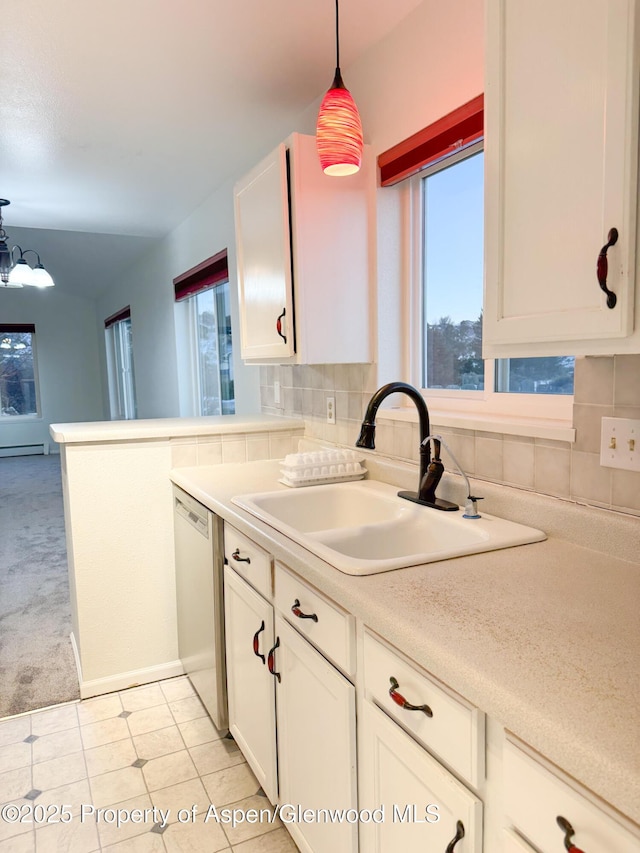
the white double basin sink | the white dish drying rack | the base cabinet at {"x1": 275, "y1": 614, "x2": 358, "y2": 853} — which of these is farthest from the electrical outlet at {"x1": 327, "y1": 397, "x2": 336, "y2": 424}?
the base cabinet at {"x1": 275, "y1": 614, "x2": 358, "y2": 853}

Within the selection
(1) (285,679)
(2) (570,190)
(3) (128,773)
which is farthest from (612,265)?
(3) (128,773)

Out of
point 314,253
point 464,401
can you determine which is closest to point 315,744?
point 464,401

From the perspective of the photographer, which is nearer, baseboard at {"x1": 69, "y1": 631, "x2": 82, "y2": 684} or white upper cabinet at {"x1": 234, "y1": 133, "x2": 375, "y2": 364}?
white upper cabinet at {"x1": 234, "y1": 133, "x2": 375, "y2": 364}

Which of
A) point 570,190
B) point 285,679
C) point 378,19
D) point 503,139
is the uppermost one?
point 378,19

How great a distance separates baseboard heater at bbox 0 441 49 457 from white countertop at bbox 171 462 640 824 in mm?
8426

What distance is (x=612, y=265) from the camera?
36.1 inches

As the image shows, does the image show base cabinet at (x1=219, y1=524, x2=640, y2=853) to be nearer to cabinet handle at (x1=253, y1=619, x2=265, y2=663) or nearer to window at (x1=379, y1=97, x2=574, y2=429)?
cabinet handle at (x1=253, y1=619, x2=265, y2=663)

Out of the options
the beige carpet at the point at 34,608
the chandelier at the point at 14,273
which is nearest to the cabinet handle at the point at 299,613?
the beige carpet at the point at 34,608

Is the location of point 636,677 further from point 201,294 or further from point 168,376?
point 168,376

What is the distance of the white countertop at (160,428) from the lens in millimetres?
2225

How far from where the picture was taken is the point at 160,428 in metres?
2.36

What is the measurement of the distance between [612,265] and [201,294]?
3.78 metres

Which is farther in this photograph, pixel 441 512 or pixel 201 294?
pixel 201 294

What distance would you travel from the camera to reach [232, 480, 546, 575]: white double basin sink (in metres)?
1.28
